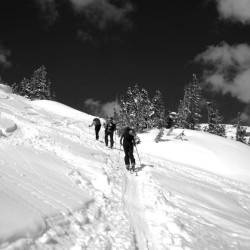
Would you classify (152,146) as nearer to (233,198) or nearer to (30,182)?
(233,198)

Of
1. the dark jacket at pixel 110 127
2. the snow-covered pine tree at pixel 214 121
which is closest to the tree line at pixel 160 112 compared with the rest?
the snow-covered pine tree at pixel 214 121

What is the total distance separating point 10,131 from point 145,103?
4042 cm

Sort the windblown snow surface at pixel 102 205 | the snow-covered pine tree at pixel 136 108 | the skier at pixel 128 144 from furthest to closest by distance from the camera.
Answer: the snow-covered pine tree at pixel 136 108
the skier at pixel 128 144
the windblown snow surface at pixel 102 205

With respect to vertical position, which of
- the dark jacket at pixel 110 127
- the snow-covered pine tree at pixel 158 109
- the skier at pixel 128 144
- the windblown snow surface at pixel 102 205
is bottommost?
the windblown snow surface at pixel 102 205

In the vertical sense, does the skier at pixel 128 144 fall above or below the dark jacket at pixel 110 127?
below

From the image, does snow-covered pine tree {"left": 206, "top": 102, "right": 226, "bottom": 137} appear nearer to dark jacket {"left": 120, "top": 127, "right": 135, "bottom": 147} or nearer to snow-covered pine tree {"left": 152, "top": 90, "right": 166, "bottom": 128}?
snow-covered pine tree {"left": 152, "top": 90, "right": 166, "bottom": 128}

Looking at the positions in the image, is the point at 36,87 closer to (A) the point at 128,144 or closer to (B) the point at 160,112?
(B) the point at 160,112

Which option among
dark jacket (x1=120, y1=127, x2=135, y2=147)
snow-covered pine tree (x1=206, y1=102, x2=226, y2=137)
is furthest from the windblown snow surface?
snow-covered pine tree (x1=206, y1=102, x2=226, y2=137)

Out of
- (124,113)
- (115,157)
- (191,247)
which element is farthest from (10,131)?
(124,113)

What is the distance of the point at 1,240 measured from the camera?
19.4 ft

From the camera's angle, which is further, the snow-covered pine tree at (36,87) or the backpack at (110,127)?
the snow-covered pine tree at (36,87)

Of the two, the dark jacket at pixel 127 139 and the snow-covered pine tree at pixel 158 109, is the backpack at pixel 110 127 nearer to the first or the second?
the dark jacket at pixel 127 139

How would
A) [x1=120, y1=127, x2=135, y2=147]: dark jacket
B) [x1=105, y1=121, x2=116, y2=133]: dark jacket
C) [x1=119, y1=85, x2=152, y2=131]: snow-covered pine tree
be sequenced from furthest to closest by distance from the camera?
[x1=119, y1=85, x2=152, y2=131]: snow-covered pine tree → [x1=105, y1=121, x2=116, y2=133]: dark jacket → [x1=120, y1=127, x2=135, y2=147]: dark jacket

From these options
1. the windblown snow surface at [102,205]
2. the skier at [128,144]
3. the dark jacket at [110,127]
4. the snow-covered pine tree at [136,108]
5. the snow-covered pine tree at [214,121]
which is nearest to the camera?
the windblown snow surface at [102,205]
